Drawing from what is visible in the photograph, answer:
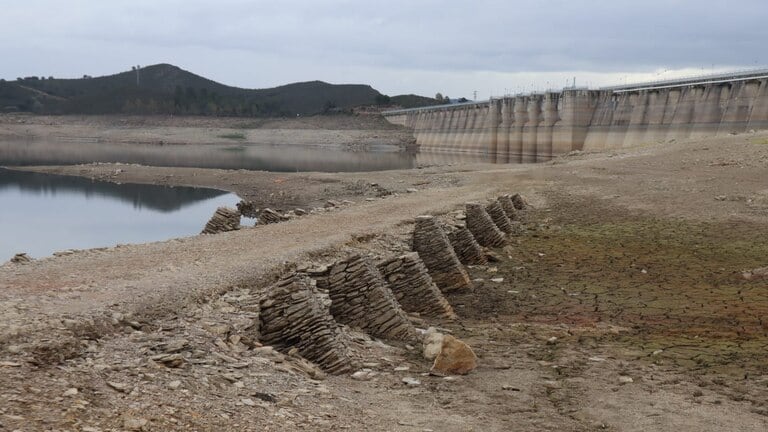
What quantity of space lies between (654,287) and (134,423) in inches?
447

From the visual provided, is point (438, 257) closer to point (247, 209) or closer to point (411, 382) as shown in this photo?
point (411, 382)

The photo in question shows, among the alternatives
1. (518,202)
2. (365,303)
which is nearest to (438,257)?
(365,303)

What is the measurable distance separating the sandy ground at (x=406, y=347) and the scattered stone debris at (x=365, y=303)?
0.58 meters

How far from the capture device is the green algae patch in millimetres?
10852

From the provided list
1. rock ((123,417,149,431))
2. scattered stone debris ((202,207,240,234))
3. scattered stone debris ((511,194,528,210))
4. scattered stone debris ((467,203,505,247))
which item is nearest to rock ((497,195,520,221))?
scattered stone debris ((511,194,528,210))

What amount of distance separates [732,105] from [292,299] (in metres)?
50.6

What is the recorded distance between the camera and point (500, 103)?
92938mm

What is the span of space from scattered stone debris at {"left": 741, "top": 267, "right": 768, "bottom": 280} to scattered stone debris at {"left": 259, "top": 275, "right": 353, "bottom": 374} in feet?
30.0

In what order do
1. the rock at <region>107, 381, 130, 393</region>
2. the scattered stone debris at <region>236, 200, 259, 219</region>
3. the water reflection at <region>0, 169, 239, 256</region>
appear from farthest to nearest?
the scattered stone debris at <region>236, 200, 259, 219</region>, the water reflection at <region>0, 169, 239, 256</region>, the rock at <region>107, 381, 130, 393</region>

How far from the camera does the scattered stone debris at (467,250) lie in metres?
17.4

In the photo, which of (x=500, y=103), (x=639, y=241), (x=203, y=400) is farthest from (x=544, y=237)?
(x=500, y=103)

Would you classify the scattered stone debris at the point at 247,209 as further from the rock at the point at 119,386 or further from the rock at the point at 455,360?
the rock at the point at 119,386

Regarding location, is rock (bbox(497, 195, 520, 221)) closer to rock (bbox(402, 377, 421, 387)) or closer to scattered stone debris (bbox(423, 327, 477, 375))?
scattered stone debris (bbox(423, 327, 477, 375))

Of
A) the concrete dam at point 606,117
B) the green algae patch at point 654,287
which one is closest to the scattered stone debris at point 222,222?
the green algae patch at point 654,287
